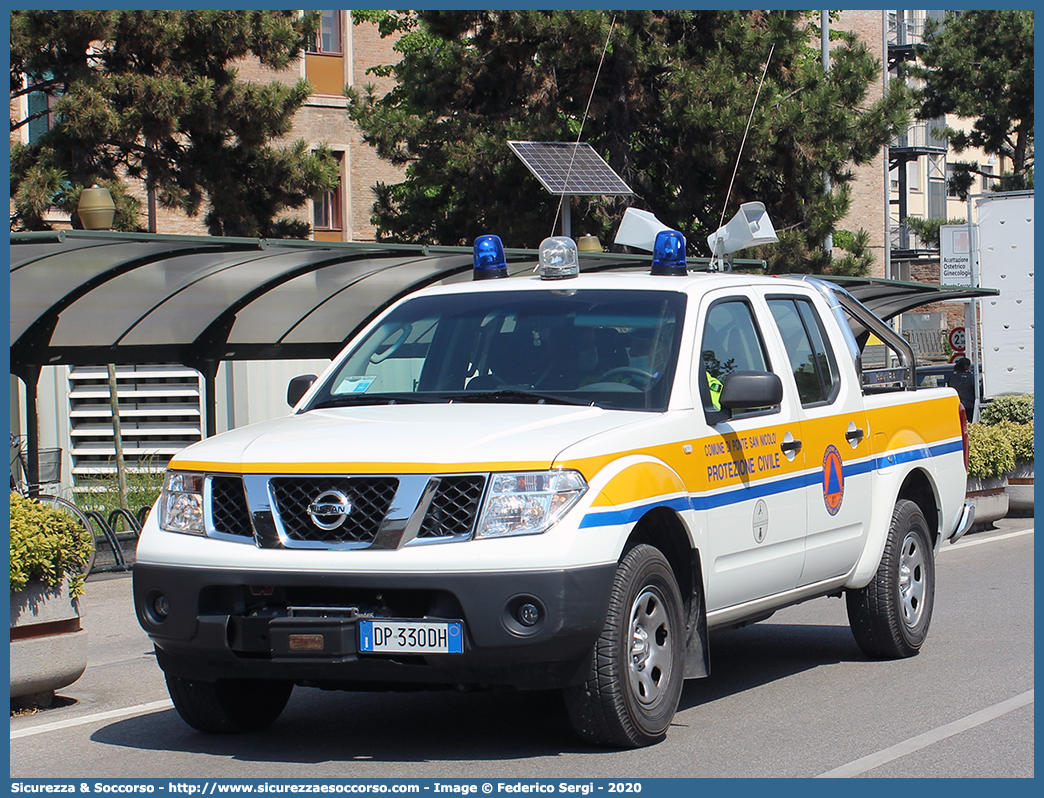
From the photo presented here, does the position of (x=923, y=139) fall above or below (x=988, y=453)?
above

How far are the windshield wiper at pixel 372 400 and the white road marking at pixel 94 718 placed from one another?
1.68 metres

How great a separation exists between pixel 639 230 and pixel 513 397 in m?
3.80

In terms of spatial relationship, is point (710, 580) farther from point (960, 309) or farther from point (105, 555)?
point (960, 309)

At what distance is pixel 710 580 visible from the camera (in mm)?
6484

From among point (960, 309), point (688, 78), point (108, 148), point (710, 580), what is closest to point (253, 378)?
point (108, 148)

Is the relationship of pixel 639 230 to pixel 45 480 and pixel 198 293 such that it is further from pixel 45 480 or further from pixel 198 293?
pixel 45 480

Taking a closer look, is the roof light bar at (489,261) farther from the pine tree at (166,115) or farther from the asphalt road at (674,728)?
the pine tree at (166,115)

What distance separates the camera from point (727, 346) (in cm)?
712

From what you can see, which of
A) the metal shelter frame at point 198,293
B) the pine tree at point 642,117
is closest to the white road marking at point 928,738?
the metal shelter frame at point 198,293

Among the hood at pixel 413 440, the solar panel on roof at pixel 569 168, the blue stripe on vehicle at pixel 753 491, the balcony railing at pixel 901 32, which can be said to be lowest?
the blue stripe on vehicle at pixel 753 491

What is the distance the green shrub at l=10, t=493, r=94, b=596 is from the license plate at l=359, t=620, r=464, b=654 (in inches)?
93.6

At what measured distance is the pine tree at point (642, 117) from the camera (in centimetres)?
2242

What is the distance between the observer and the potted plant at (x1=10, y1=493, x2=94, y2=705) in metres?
7.21

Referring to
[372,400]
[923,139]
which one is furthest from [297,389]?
[923,139]
